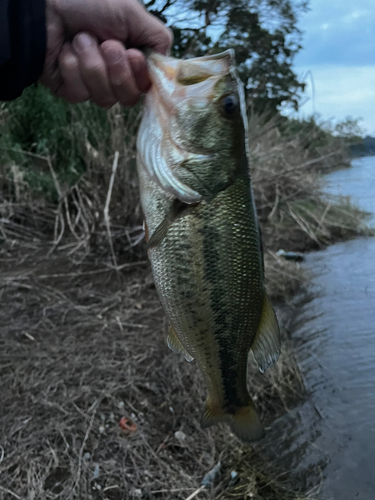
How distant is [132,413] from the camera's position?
3.50 m

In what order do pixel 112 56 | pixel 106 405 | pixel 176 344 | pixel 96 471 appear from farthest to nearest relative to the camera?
pixel 106 405
pixel 96 471
pixel 176 344
pixel 112 56

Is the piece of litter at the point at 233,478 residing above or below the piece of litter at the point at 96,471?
below

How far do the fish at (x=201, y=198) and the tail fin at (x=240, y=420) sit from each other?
0.39 metres

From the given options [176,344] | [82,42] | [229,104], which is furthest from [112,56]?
[176,344]

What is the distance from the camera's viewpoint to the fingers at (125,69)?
1.66 meters

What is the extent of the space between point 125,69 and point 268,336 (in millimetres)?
1248

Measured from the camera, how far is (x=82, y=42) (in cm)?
172

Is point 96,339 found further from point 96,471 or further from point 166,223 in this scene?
point 166,223

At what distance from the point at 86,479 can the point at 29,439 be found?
529mm

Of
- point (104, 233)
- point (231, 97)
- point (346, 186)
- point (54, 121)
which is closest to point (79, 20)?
point (231, 97)

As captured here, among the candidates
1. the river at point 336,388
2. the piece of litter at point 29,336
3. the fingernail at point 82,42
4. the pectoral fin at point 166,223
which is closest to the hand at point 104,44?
the fingernail at point 82,42

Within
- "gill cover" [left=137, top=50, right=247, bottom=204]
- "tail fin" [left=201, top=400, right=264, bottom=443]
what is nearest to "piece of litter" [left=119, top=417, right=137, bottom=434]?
"tail fin" [left=201, top=400, right=264, bottom=443]

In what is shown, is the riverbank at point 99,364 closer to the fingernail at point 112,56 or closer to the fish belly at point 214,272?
the fish belly at point 214,272

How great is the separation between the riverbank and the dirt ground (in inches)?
0.4
